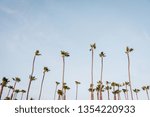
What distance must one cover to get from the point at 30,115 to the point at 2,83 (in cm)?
6710

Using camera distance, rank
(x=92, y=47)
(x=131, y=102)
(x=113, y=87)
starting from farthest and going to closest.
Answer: (x=113, y=87), (x=92, y=47), (x=131, y=102)

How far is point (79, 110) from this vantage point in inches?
485

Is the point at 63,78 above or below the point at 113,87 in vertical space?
below

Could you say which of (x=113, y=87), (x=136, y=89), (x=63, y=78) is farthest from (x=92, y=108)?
(x=136, y=89)

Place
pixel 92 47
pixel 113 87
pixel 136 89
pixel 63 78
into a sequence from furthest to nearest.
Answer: pixel 136 89 → pixel 113 87 → pixel 92 47 → pixel 63 78

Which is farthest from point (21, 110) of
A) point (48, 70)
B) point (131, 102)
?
point (48, 70)

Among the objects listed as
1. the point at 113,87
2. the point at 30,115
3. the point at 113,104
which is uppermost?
the point at 113,87

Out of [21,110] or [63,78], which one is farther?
[63,78]

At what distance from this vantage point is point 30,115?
39.9 ft

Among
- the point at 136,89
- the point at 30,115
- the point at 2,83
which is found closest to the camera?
the point at 30,115

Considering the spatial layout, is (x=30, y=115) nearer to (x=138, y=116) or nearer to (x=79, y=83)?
(x=138, y=116)

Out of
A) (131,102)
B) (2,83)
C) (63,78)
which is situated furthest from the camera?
(2,83)

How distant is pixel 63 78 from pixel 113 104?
1895 inches

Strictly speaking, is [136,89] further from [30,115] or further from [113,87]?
[30,115]
